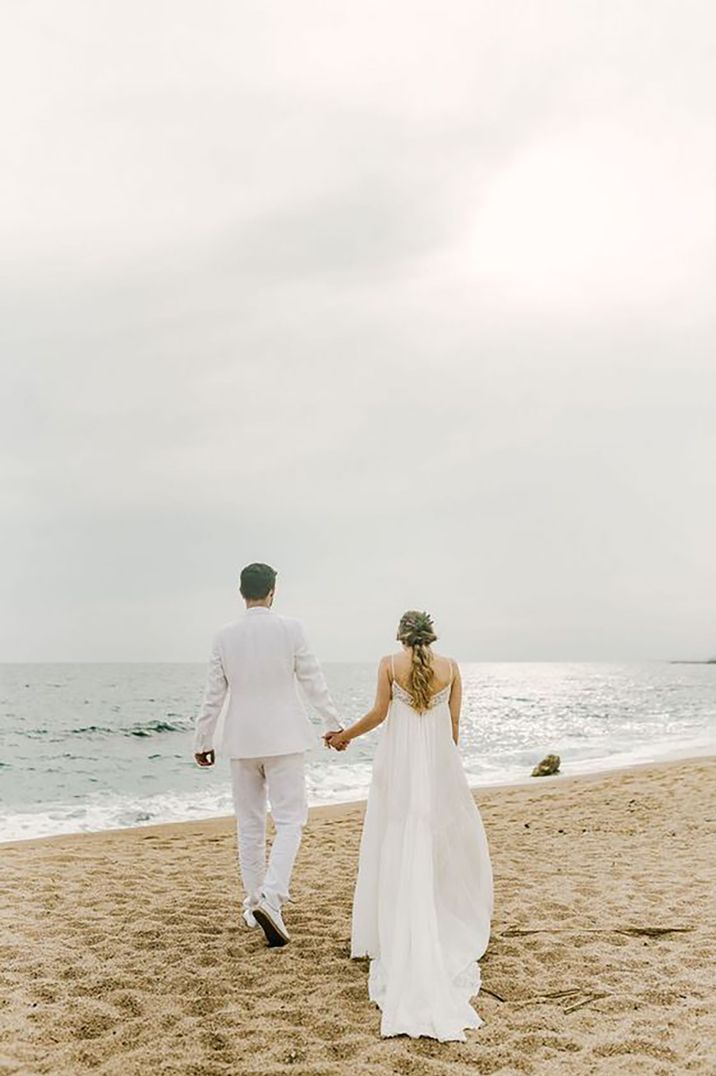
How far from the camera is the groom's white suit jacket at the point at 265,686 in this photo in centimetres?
580

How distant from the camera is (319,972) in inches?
208

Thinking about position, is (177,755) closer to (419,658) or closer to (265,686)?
(265,686)

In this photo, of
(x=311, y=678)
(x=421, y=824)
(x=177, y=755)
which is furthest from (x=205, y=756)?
(x=177, y=755)

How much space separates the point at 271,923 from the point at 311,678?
1575 mm

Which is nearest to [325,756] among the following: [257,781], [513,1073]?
[257,781]

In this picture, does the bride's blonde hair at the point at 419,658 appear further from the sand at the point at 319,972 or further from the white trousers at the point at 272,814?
the sand at the point at 319,972

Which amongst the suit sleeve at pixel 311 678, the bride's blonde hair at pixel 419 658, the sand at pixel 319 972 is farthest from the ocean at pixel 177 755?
the bride's blonde hair at pixel 419 658

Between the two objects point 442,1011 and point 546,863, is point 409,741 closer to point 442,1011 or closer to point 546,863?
point 442,1011

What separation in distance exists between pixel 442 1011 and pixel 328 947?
1452 mm

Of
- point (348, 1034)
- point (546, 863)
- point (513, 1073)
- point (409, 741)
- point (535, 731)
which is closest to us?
point (513, 1073)

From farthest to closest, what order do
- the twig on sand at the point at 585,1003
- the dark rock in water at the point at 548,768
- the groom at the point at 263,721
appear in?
the dark rock in water at the point at 548,768
the groom at the point at 263,721
the twig on sand at the point at 585,1003

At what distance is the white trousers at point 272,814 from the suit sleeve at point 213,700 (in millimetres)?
251

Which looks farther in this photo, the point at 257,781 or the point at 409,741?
the point at 257,781

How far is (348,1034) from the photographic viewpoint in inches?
173
